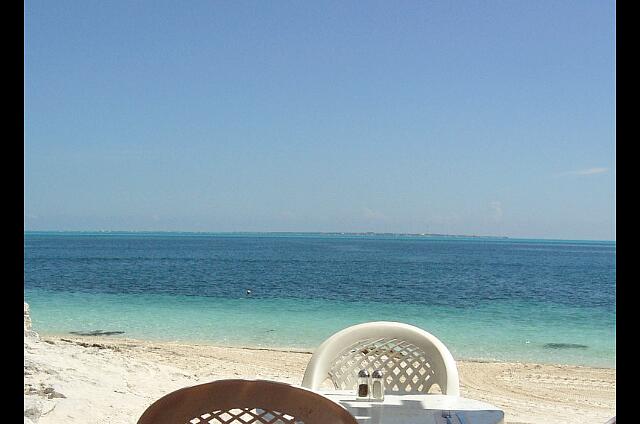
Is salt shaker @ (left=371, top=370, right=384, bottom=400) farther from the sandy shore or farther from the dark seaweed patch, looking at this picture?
the dark seaweed patch

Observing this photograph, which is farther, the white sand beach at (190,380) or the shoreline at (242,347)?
the shoreline at (242,347)

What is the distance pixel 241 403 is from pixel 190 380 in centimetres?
612

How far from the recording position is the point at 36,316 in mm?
16969

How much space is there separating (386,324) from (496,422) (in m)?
0.85

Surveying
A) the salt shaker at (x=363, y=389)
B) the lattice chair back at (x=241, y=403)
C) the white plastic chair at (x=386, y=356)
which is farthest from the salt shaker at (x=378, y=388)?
the lattice chair back at (x=241, y=403)

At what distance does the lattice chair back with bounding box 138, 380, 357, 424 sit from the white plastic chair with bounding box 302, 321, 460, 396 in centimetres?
143

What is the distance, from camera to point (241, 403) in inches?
49.1

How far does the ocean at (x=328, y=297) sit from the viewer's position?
539 inches

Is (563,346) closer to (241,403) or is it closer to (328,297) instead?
(328,297)

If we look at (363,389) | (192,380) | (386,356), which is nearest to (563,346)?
(192,380)

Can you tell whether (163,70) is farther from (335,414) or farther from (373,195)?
(335,414)

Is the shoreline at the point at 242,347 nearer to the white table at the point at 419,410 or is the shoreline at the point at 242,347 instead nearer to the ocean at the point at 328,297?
the ocean at the point at 328,297

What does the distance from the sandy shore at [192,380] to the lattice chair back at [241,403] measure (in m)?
3.07

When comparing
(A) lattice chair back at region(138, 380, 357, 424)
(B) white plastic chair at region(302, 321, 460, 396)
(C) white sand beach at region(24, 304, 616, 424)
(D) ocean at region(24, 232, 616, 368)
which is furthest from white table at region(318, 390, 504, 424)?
(D) ocean at region(24, 232, 616, 368)
